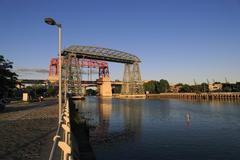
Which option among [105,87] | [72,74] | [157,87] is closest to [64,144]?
[72,74]

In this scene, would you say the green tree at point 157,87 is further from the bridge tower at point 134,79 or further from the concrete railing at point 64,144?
the concrete railing at point 64,144

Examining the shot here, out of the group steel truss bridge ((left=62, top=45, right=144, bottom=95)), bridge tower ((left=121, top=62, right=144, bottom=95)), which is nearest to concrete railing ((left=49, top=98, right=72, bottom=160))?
steel truss bridge ((left=62, top=45, right=144, bottom=95))

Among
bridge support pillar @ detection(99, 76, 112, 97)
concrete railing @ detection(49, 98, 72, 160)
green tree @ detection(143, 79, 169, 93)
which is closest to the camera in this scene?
concrete railing @ detection(49, 98, 72, 160)

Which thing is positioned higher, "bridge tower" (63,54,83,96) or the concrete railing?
"bridge tower" (63,54,83,96)

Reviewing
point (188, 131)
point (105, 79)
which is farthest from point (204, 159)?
point (105, 79)

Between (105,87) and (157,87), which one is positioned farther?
(157,87)

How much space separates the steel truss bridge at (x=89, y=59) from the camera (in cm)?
12056

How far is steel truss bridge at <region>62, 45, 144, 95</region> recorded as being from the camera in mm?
120562

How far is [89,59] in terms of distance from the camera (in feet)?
433

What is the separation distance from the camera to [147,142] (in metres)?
23.8

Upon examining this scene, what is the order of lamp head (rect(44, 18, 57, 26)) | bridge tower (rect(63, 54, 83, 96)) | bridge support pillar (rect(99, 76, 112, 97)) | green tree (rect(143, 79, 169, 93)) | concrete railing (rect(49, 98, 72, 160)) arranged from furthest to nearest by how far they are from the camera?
1. green tree (rect(143, 79, 169, 93))
2. bridge support pillar (rect(99, 76, 112, 97))
3. bridge tower (rect(63, 54, 83, 96))
4. lamp head (rect(44, 18, 57, 26))
5. concrete railing (rect(49, 98, 72, 160))

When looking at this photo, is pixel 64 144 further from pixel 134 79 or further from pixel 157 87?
pixel 157 87

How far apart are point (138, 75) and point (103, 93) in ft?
166

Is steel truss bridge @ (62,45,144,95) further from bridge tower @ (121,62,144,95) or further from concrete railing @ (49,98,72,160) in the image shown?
concrete railing @ (49,98,72,160)
